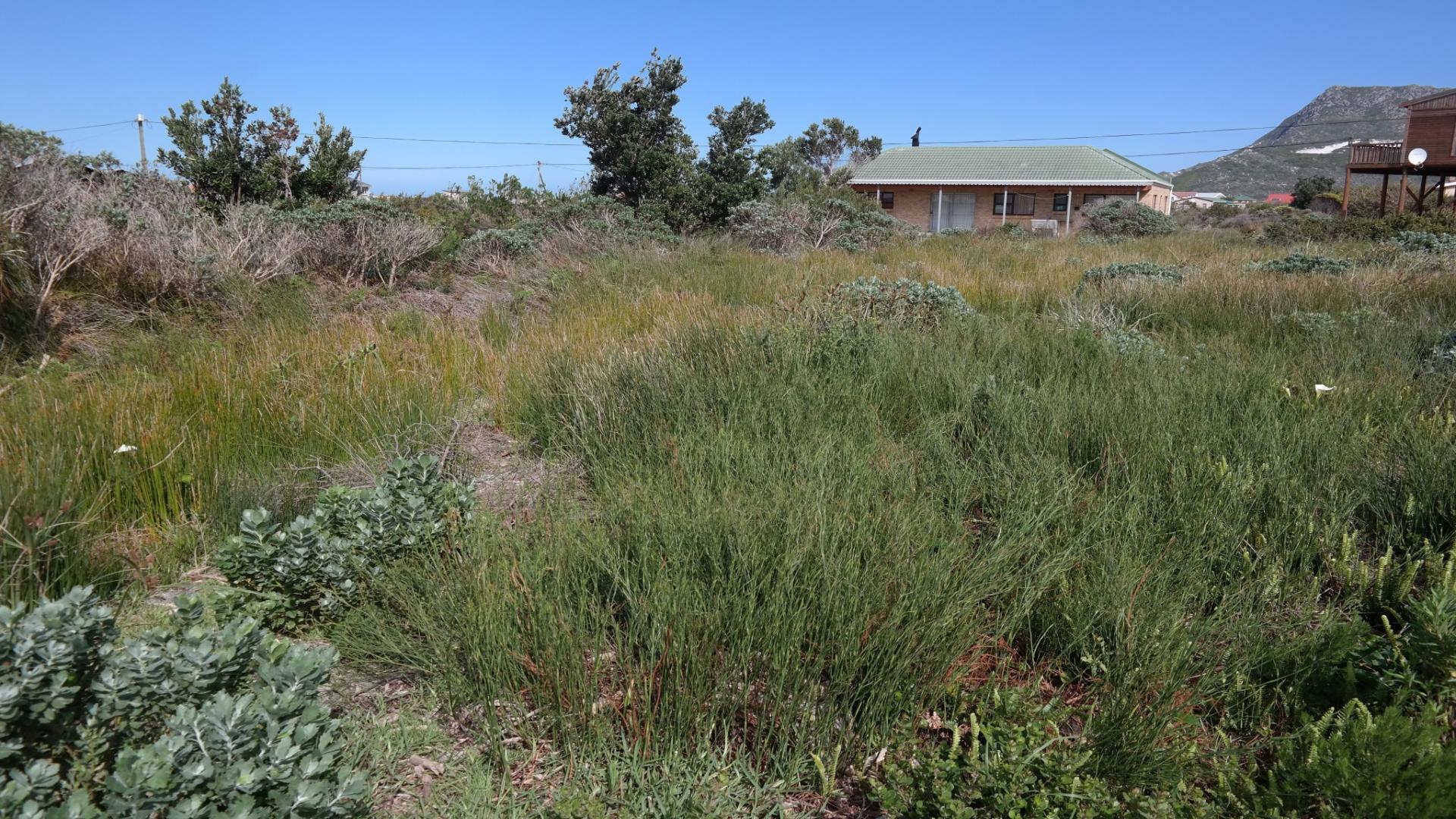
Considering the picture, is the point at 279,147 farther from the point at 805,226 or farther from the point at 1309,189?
the point at 1309,189

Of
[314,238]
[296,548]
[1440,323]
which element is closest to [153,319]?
[314,238]

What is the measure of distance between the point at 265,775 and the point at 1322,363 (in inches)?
223

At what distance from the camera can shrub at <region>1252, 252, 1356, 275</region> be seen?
10.2m

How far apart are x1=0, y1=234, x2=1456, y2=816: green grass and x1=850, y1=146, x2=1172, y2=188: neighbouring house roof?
33.9 metres

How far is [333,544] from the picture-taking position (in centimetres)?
281

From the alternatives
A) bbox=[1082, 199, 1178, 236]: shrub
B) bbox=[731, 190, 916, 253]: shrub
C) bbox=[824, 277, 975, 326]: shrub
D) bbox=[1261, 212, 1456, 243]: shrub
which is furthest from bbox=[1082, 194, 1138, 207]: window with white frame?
bbox=[824, 277, 975, 326]: shrub

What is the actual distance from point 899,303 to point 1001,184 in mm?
33795

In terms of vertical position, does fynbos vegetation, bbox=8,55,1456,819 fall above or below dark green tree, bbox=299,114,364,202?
below

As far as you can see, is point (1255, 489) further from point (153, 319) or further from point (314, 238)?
point (314, 238)

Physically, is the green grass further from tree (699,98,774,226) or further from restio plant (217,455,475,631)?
tree (699,98,774,226)

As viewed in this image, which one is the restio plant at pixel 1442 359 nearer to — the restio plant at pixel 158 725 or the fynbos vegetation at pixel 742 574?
the fynbos vegetation at pixel 742 574

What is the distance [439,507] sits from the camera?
10.1ft

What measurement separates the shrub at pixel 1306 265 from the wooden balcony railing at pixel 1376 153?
945 inches

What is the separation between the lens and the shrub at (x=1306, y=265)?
10180 millimetres
